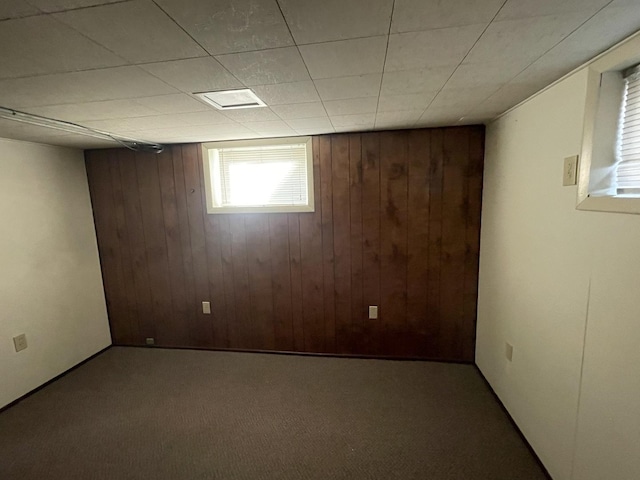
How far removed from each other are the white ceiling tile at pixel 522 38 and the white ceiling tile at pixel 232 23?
0.75 meters

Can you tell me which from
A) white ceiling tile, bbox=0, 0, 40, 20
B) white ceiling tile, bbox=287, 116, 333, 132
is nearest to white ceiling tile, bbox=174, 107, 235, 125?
Result: white ceiling tile, bbox=287, 116, 333, 132

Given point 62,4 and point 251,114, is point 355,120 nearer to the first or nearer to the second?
point 251,114

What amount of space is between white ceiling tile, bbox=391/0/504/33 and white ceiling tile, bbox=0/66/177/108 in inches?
42.7

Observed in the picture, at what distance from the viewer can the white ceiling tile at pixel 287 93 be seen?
1455 millimetres

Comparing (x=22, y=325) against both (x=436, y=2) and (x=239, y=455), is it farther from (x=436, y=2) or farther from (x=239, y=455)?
(x=436, y=2)

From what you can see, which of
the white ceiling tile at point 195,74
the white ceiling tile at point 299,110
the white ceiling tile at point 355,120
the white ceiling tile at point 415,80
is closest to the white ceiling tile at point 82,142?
the white ceiling tile at point 195,74

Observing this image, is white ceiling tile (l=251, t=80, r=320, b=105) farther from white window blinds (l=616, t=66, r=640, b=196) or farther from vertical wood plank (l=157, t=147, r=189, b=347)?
vertical wood plank (l=157, t=147, r=189, b=347)

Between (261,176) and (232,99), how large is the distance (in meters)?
1.20

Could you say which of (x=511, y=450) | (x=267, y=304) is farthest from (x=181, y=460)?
(x=511, y=450)

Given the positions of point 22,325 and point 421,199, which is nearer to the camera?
point 22,325

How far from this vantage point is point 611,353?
3.83 feet

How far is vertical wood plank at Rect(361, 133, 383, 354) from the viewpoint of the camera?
2.60 m

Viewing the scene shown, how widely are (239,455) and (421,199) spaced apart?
2389 mm

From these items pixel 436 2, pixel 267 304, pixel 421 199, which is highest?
pixel 436 2
